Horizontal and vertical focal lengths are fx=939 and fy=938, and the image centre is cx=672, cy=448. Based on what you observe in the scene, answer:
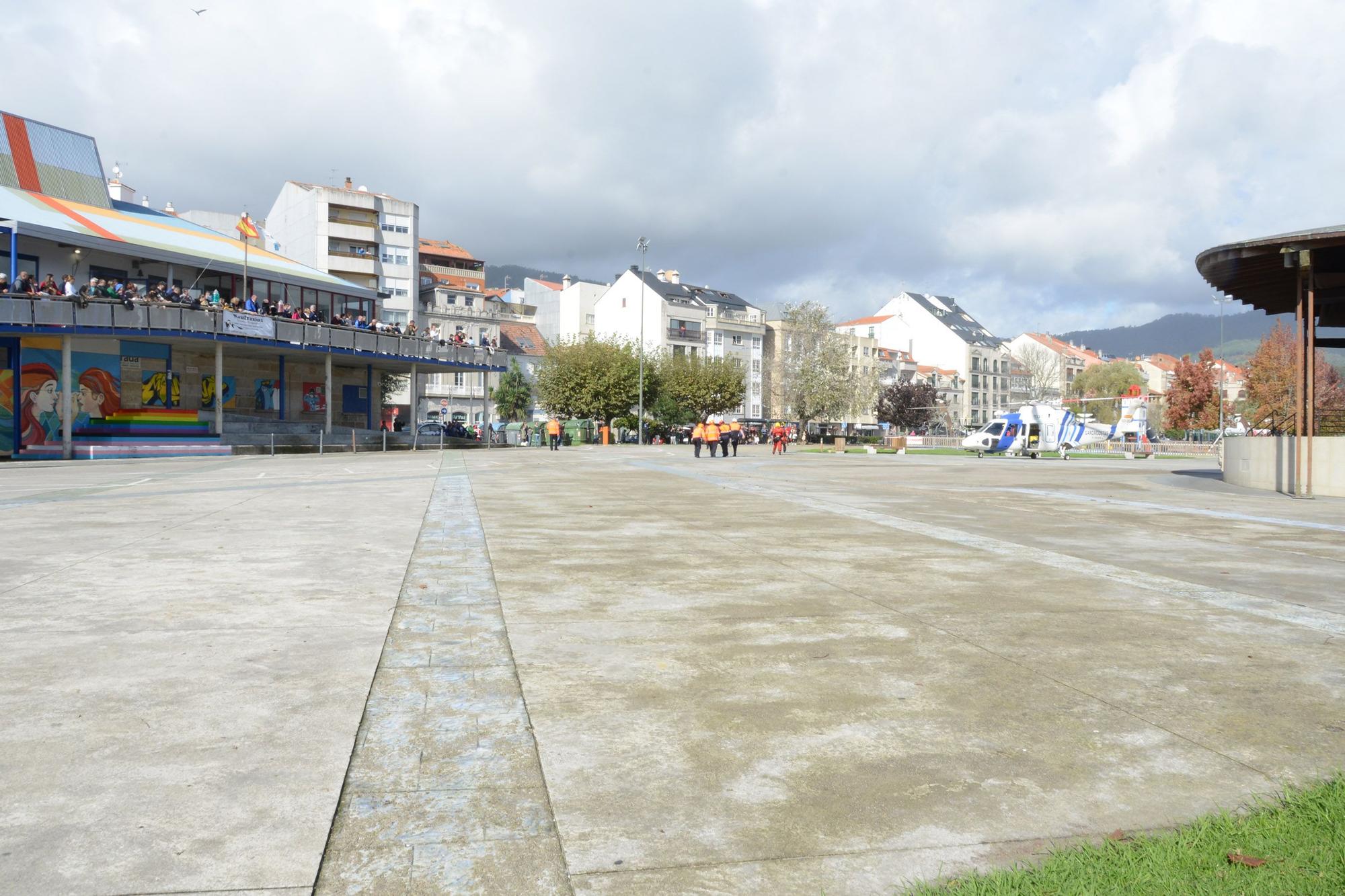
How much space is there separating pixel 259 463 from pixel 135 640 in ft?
74.0

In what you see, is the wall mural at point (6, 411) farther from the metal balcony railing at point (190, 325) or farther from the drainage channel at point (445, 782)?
the drainage channel at point (445, 782)

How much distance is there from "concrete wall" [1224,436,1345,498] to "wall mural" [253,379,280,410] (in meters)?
34.6

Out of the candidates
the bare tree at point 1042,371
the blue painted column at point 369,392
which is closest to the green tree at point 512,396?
the blue painted column at point 369,392

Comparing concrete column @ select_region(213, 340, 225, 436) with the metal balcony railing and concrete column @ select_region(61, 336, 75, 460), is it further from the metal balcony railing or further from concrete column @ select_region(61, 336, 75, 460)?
concrete column @ select_region(61, 336, 75, 460)

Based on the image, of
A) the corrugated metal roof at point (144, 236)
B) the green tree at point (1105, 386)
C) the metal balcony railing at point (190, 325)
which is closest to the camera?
the metal balcony railing at point (190, 325)

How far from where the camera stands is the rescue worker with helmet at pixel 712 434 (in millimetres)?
34656

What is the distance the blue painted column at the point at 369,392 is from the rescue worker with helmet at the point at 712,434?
18054 mm

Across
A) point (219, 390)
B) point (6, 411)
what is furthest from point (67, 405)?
point (219, 390)

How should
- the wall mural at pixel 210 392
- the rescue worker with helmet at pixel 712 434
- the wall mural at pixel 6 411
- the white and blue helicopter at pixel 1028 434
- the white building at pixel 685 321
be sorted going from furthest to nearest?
the white building at pixel 685 321 < the white and blue helicopter at pixel 1028 434 < the wall mural at pixel 210 392 < the rescue worker with helmet at pixel 712 434 < the wall mural at pixel 6 411

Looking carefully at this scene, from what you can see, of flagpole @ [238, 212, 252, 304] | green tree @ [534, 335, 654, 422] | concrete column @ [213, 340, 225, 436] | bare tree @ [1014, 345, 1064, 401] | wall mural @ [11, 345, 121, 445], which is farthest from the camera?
bare tree @ [1014, 345, 1064, 401]

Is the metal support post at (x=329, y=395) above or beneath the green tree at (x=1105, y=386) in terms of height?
beneath

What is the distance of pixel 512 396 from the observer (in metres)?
78.8

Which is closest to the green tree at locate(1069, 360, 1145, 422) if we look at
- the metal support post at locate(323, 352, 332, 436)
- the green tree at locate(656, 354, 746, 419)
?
the green tree at locate(656, 354, 746, 419)

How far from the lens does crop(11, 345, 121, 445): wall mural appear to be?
30.6 m
